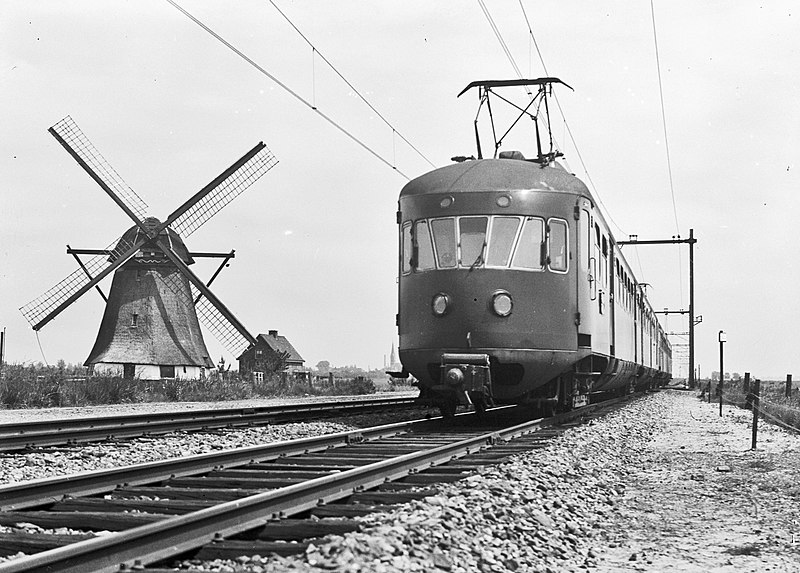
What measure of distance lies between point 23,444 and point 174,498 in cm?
469

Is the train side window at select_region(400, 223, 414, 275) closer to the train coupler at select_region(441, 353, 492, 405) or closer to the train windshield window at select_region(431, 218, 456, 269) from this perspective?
the train windshield window at select_region(431, 218, 456, 269)

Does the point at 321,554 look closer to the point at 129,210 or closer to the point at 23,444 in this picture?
the point at 23,444

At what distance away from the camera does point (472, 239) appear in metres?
13.9

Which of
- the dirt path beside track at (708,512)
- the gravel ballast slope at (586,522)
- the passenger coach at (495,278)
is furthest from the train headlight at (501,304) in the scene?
the dirt path beside track at (708,512)

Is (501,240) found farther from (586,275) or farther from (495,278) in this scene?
(586,275)

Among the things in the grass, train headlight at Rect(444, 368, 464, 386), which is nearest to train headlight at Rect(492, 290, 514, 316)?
train headlight at Rect(444, 368, 464, 386)

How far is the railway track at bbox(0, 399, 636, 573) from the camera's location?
507 centimetres

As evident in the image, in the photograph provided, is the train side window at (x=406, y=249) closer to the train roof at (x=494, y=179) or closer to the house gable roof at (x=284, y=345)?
the train roof at (x=494, y=179)

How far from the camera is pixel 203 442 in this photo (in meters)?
12.6

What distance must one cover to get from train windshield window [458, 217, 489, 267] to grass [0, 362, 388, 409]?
14048 mm

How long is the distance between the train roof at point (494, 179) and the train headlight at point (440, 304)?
1499 mm

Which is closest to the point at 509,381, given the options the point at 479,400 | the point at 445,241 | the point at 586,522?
the point at 479,400

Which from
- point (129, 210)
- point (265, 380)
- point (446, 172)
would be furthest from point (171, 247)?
point (446, 172)

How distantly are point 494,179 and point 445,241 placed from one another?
111 centimetres
